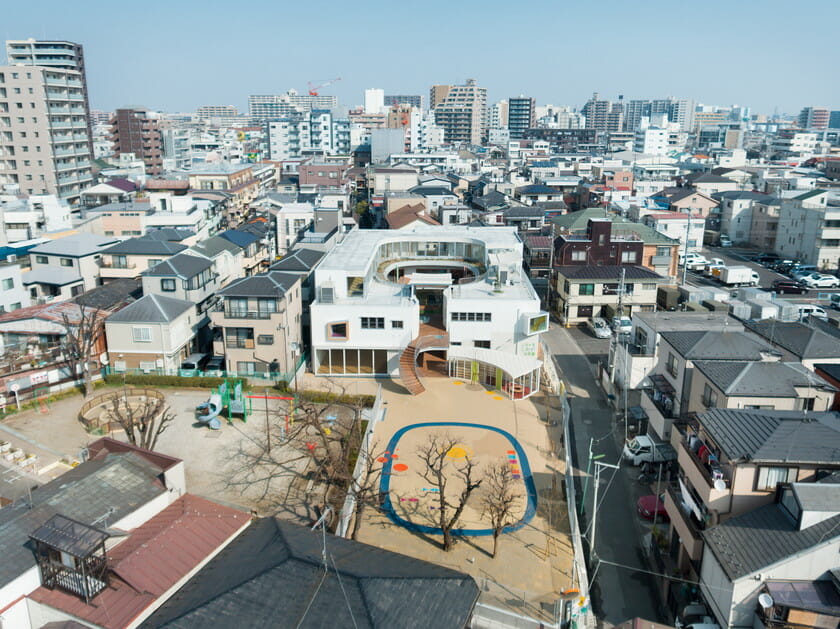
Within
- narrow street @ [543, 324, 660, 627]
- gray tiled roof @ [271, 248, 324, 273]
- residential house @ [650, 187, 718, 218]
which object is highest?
residential house @ [650, 187, 718, 218]

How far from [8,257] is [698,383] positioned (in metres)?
35.6

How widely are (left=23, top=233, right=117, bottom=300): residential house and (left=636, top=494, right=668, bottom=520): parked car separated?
28973 millimetres

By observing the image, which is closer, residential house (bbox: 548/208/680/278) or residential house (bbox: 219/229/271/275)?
residential house (bbox: 548/208/680/278)

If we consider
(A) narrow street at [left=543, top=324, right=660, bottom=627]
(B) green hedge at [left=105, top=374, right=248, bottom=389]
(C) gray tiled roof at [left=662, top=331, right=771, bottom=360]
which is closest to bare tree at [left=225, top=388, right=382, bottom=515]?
(B) green hedge at [left=105, top=374, right=248, bottom=389]

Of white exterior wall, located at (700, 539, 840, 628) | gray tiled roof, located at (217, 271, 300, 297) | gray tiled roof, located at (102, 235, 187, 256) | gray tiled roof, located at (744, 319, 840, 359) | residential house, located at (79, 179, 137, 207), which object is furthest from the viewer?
residential house, located at (79, 179, 137, 207)

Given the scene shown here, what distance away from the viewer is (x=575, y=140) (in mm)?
120812

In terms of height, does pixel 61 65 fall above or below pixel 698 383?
above

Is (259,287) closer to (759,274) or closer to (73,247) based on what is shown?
(73,247)

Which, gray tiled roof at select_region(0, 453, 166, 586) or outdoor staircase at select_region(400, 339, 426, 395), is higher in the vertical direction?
gray tiled roof at select_region(0, 453, 166, 586)

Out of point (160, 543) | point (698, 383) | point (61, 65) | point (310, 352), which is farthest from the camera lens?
point (61, 65)

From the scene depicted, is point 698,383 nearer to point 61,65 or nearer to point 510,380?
point 510,380

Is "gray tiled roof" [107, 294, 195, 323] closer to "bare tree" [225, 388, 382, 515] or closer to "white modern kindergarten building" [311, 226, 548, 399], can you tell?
"white modern kindergarten building" [311, 226, 548, 399]

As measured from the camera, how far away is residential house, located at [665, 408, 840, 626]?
13.8 m

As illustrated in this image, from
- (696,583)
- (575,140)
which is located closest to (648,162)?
(575,140)
